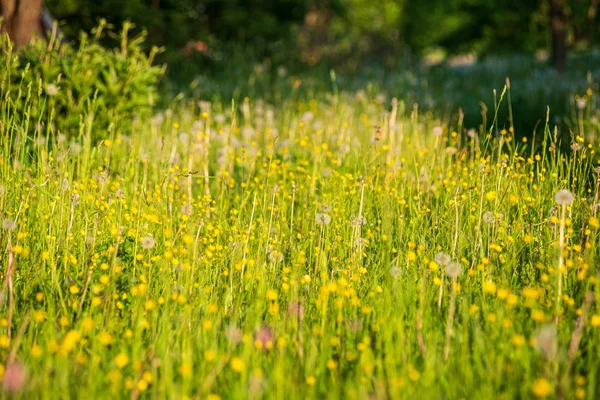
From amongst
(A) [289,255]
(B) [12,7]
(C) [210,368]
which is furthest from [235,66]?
(C) [210,368]

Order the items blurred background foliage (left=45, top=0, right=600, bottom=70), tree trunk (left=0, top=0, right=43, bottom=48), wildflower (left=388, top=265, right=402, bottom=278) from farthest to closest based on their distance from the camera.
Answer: blurred background foliage (left=45, top=0, right=600, bottom=70) < tree trunk (left=0, top=0, right=43, bottom=48) < wildflower (left=388, top=265, right=402, bottom=278)

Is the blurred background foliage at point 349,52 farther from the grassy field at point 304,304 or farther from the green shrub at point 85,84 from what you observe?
the grassy field at point 304,304

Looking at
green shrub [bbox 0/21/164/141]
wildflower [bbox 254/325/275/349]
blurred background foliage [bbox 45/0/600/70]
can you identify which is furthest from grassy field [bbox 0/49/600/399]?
blurred background foliage [bbox 45/0/600/70]

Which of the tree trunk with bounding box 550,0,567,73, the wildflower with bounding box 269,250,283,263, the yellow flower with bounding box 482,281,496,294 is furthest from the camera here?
the tree trunk with bounding box 550,0,567,73

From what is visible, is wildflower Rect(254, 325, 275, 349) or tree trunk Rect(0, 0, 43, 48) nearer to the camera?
wildflower Rect(254, 325, 275, 349)

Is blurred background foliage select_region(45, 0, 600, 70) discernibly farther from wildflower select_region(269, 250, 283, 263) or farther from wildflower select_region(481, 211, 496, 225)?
wildflower select_region(481, 211, 496, 225)

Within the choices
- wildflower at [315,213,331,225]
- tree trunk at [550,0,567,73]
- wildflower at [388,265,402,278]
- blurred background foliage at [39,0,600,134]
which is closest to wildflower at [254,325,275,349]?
wildflower at [388,265,402,278]

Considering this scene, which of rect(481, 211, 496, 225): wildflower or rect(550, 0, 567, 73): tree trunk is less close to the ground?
rect(550, 0, 567, 73): tree trunk

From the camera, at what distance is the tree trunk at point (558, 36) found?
13.4 metres

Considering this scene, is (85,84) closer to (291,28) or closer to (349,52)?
(291,28)

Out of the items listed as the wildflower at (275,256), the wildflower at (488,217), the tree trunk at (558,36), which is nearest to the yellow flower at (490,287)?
the wildflower at (488,217)

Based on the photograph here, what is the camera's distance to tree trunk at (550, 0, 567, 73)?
44.0 feet

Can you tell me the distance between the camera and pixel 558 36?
13.6 metres

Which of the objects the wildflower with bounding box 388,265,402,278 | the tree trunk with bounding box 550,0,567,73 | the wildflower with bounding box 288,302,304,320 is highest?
the tree trunk with bounding box 550,0,567,73
